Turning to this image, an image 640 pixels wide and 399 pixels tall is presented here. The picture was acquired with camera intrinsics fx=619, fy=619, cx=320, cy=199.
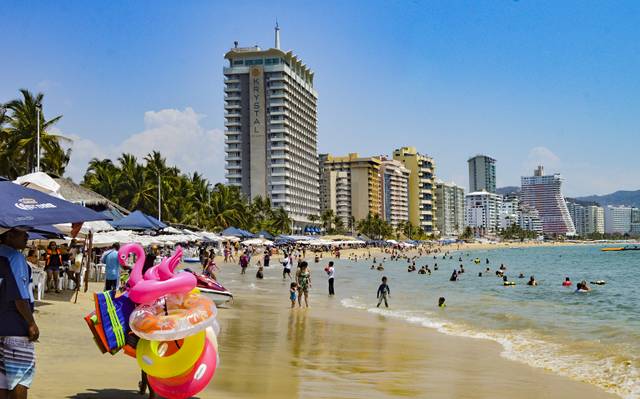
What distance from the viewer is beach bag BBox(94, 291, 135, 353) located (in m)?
5.56

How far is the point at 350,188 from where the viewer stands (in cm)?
18150

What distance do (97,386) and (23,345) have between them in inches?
88.3

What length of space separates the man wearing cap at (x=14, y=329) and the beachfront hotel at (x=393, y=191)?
186 m

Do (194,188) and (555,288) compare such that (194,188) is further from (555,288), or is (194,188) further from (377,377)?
(377,377)

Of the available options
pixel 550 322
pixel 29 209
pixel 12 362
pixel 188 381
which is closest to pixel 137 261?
pixel 188 381

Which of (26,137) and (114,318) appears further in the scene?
(26,137)

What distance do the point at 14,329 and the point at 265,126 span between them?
124 meters

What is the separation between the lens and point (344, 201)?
178 meters

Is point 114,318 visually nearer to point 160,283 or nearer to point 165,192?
point 160,283

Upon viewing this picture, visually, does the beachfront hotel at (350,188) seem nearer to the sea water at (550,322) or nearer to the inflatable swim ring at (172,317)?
the sea water at (550,322)

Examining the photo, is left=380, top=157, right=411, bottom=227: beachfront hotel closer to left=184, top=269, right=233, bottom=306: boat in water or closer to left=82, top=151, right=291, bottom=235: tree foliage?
left=82, top=151, right=291, bottom=235: tree foliage

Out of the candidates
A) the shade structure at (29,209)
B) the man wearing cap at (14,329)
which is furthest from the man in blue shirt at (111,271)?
the man wearing cap at (14,329)

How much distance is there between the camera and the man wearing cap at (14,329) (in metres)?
4.72

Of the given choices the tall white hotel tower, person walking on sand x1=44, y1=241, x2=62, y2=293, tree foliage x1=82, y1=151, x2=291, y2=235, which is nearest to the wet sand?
person walking on sand x1=44, y1=241, x2=62, y2=293
